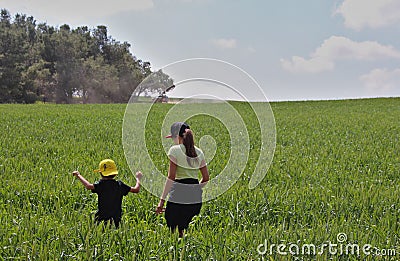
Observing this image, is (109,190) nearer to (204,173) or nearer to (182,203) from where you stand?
(182,203)

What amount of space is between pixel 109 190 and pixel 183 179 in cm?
79

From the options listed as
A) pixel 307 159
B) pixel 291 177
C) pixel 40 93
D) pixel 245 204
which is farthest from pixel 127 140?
pixel 40 93

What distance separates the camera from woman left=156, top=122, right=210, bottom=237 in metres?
4.13

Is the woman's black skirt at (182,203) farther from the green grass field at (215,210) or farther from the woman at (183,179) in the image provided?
the green grass field at (215,210)

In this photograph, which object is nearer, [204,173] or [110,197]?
[110,197]

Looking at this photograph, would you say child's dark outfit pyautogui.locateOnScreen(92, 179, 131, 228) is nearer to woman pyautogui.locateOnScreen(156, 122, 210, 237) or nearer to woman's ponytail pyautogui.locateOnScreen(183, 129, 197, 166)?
woman pyautogui.locateOnScreen(156, 122, 210, 237)

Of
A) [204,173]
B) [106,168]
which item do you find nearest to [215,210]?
[204,173]

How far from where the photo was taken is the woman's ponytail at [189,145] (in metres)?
4.07

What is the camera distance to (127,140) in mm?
3895

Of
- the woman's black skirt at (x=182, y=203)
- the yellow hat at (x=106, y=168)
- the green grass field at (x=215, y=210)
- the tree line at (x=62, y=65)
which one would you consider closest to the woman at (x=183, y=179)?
the woman's black skirt at (x=182, y=203)

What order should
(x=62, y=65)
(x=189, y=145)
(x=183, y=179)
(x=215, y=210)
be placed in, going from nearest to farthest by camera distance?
(x=189, y=145)
(x=183, y=179)
(x=215, y=210)
(x=62, y=65)

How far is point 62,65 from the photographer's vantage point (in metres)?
67.7

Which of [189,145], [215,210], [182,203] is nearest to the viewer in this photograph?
[189,145]

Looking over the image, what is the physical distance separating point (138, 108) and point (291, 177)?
4.94m
